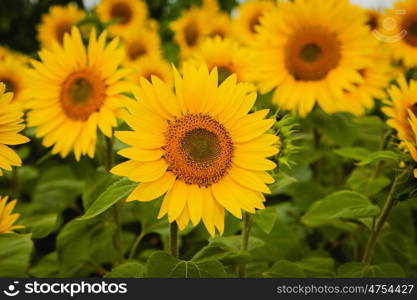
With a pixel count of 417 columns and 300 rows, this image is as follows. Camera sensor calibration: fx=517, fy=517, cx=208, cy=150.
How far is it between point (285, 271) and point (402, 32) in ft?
5.08

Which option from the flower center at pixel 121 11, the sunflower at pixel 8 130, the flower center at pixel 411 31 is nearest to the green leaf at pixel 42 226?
the sunflower at pixel 8 130

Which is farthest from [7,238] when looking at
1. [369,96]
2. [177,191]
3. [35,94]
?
[369,96]

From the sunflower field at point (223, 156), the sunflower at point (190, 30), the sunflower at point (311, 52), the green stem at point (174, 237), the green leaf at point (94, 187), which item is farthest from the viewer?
the sunflower at point (190, 30)

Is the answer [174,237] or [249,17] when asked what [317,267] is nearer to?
[174,237]

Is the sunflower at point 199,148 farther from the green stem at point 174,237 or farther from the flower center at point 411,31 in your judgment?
the flower center at point 411,31

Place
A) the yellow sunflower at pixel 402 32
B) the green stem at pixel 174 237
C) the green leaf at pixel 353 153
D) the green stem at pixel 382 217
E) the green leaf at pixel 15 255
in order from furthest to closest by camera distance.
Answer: the yellow sunflower at pixel 402 32
the green leaf at pixel 353 153
the green stem at pixel 382 217
the green stem at pixel 174 237
the green leaf at pixel 15 255

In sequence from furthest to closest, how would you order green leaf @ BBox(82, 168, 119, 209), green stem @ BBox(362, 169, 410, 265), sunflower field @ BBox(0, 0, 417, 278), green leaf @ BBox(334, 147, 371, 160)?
green leaf @ BBox(334, 147, 371, 160)
green leaf @ BBox(82, 168, 119, 209)
green stem @ BBox(362, 169, 410, 265)
sunflower field @ BBox(0, 0, 417, 278)

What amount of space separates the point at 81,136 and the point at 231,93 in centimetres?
74

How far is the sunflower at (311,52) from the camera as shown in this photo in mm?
2146

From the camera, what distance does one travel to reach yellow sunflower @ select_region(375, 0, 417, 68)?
2455 mm

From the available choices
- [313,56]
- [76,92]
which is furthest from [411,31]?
[76,92]

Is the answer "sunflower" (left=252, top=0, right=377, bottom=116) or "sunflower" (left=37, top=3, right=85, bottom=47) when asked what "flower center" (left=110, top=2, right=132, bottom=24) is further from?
"sunflower" (left=252, top=0, right=377, bottom=116)

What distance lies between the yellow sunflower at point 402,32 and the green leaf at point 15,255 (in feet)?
6.47

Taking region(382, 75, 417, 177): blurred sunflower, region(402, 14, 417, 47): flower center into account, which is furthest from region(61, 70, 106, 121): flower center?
region(402, 14, 417, 47): flower center
